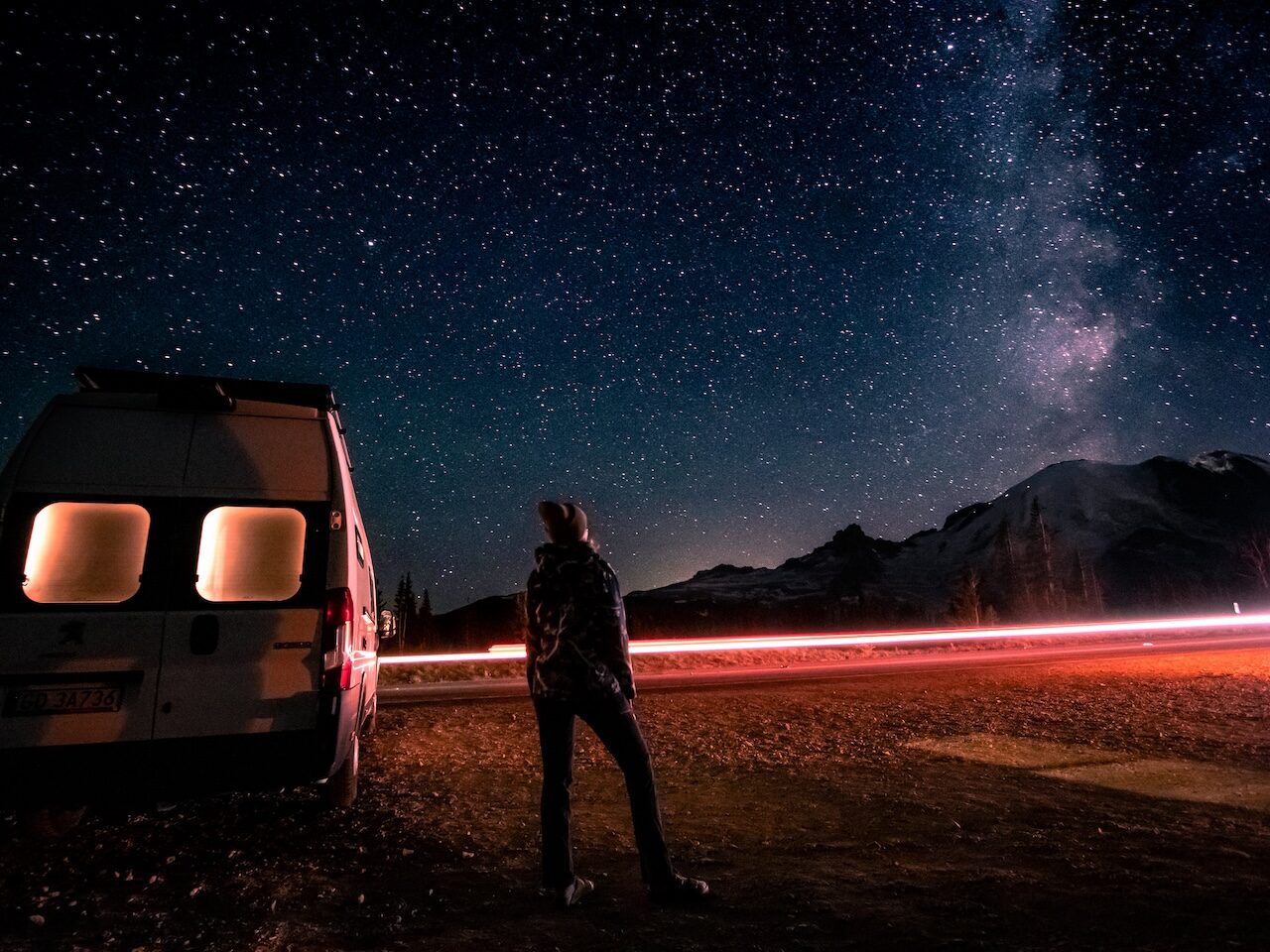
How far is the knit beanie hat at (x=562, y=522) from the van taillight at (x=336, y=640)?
1.84 meters

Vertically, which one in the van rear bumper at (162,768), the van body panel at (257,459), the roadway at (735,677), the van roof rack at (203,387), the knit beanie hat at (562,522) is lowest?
the roadway at (735,677)

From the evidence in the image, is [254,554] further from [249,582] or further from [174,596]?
[174,596]

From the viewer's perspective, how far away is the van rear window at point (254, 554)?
473cm

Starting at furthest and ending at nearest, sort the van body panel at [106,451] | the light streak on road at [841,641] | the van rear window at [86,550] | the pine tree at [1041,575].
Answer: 1. the pine tree at [1041,575]
2. the light streak on road at [841,641]
3. the van rear window at [86,550]
4. the van body panel at [106,451]

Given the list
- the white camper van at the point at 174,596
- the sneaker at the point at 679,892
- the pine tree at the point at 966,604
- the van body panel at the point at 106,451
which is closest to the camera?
the sneaker at the point at 679,892

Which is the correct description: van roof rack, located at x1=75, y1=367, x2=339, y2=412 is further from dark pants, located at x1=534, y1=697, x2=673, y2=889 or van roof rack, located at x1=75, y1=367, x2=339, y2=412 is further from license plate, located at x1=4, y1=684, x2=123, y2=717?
dark pants, located at x1=534, y1=697, x2=673, y2=889

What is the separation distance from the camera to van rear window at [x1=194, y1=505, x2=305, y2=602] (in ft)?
15.5

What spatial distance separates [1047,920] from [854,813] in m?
1.86

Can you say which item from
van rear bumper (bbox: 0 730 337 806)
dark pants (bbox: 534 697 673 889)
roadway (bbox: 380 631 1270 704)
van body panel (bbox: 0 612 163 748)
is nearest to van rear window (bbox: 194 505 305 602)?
van body panel (bbox: 0 612 163 748)

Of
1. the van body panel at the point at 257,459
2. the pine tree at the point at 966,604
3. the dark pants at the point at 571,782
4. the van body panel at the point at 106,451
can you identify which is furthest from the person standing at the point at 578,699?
the pine tree at the point at 966,604

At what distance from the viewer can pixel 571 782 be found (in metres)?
3.26

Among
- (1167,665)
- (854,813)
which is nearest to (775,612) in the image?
(1167,665)

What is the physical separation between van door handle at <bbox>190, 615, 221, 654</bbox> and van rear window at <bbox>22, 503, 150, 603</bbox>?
687 millimetres

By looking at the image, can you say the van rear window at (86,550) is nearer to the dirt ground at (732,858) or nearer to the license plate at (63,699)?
the license plate at (63,699)
